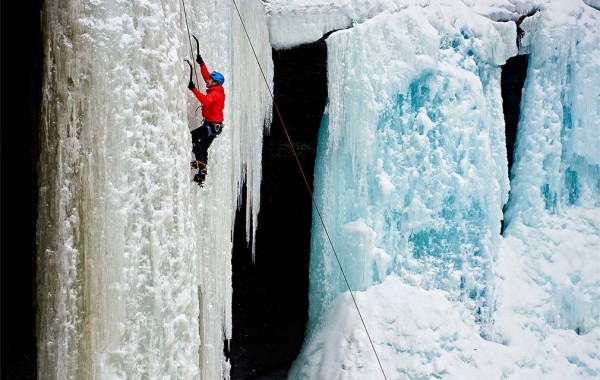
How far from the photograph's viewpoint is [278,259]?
6625 millimetres

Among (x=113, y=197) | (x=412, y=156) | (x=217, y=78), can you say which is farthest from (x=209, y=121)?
(x=412, y=156)

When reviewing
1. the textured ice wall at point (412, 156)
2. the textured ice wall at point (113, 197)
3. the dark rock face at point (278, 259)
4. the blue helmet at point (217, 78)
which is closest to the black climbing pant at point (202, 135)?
the blue helmet at point (217, 78)

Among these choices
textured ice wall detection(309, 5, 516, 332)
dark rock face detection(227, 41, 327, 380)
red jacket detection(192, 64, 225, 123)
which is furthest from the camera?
dark rock face detection(227, 41, 327, 380)

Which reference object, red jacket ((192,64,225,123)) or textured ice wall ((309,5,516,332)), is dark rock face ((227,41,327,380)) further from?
red jacket ((192,64,225,123))

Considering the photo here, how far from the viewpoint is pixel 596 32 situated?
5.95 metres

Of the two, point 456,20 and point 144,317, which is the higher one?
point 456,20

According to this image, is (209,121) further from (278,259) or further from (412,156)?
(278,259)

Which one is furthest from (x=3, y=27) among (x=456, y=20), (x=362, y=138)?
(x=456, y=20)

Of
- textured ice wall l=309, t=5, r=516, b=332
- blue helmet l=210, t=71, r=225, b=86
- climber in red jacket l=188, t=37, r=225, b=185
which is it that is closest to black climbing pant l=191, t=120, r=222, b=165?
climber in red jacket l=188, t=37, r=225, b=185

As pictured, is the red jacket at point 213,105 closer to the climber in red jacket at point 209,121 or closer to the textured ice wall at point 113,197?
the climber in red jacket at point 209,121

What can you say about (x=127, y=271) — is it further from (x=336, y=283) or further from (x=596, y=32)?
(x=596, y=32)

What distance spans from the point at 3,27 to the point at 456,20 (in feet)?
13.5

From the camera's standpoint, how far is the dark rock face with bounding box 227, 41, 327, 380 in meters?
6.21

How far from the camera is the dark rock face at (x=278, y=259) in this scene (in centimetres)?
621
